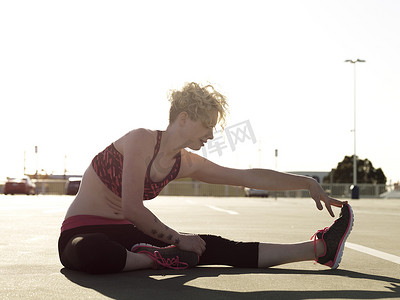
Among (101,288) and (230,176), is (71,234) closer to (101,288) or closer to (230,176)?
(101,288)

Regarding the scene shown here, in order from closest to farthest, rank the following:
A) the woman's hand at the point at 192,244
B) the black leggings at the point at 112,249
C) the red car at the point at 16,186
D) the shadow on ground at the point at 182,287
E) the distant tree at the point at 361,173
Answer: the shadow on ground at the point at 182,287 → the black leggings at the point at 112,249 → the woman's hand at the point at 192,244 → the red car at the point at 16,186 → the distant tree at the point at 361,173

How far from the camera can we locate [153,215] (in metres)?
4.09

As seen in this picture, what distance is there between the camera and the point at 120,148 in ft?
14.0

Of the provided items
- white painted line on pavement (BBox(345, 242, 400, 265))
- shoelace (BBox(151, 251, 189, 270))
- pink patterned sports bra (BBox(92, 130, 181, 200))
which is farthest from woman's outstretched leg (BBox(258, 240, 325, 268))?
white painted line on pavement (BBox(345, 242, 400, 265))

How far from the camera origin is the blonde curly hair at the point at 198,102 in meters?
4.06

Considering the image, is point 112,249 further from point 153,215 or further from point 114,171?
point 114,171

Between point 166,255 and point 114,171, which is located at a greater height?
point 114,171

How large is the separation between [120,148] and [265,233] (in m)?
4.42

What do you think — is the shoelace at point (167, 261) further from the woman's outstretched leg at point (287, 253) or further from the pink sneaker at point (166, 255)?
the woman's outstretched leg at point (287, 253)

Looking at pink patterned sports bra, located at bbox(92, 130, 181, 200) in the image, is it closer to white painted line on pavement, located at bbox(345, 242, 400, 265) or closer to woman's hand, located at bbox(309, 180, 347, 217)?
woman's hand, located at bbox(309, 180, 347, 217)

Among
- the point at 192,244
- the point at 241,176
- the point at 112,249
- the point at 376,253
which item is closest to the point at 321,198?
the point at 241,176

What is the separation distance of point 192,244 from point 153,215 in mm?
362

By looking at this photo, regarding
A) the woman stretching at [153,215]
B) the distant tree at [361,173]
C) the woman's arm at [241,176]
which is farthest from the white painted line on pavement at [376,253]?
the distant tree at [361,173]

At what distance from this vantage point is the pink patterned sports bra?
426 cm
